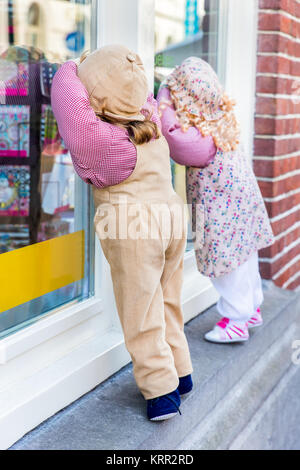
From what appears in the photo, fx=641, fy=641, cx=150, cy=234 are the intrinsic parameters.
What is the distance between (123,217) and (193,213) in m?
0.69

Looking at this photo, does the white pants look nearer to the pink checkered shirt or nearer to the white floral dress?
the white floral dress

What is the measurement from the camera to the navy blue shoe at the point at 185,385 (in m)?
Answer: 2.25

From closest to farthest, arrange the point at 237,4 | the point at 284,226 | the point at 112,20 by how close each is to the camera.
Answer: the point at 112,20
the point at 237,4
the point at 284,226

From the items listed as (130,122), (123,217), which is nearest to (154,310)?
(123,217)

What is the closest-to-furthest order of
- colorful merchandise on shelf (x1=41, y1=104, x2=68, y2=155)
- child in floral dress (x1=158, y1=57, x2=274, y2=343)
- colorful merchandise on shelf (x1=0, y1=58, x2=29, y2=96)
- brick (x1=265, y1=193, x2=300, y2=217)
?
colorful merchandise on shelf (x1=0, y1=58, x2=29, y2=96)
colorful merchandise on shelf (x1=41, y1=104, x2=68, y2=155)
child in floral dress (x1=158, y1=57, x2=274, y2=343)
brick (x1=265, y1=193, x2=300, y2=217)

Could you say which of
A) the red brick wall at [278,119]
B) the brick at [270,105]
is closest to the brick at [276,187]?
the red brick wall at [278,119]

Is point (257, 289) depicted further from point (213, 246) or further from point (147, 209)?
point (147, 209)

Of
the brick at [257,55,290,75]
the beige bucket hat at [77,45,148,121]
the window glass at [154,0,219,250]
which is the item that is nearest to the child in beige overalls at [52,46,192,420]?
the beige bucket hat at [77,45,148,121]

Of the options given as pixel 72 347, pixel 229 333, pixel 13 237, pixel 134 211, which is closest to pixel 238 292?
pixel 229 333

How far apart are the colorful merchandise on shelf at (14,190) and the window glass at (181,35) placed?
0.75 m

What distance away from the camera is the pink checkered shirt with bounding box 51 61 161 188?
1860 millimetres

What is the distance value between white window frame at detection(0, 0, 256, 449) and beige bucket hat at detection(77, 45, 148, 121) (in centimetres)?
43

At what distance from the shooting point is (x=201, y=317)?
3.05 metres

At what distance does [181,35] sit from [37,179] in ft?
3.57
